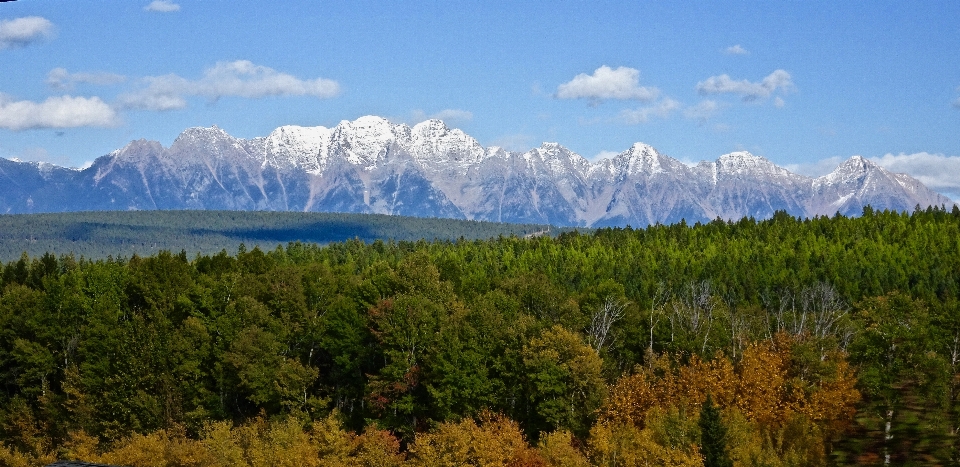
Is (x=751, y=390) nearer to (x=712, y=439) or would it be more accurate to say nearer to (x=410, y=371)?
(x=712, y=439)

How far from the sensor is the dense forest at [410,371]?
7531 cm

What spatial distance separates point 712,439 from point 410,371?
2718 cm

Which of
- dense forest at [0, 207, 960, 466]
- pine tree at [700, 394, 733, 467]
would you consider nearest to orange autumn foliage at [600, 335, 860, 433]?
dense forest at [0, 207, 960, 466]

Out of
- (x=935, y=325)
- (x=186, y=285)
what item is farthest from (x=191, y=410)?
(x=935, y=325)

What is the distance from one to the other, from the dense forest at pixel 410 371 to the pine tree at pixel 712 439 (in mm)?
133

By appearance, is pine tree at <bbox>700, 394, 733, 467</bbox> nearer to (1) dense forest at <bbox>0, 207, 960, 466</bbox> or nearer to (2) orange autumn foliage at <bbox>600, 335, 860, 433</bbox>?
(1) dense forest at <bbox>0, 207, 960, 466</bbox>

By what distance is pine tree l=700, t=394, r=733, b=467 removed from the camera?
68625 millimetres

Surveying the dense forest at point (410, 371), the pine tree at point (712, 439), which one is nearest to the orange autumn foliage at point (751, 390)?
the dense forest at point (410, 371)

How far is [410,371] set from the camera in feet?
289

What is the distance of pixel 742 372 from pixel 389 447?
27.3m

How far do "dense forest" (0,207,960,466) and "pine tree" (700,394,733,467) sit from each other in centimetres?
13

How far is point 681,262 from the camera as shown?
185 meters

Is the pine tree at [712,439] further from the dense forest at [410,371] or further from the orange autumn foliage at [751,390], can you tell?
the orange autumn foliage at [751,390]

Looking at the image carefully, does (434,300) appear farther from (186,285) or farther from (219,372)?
(186,285)
